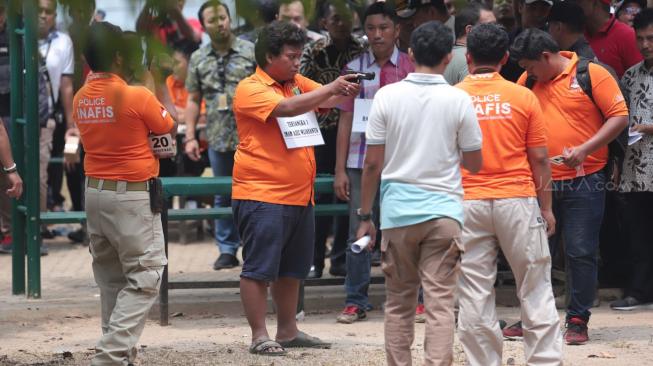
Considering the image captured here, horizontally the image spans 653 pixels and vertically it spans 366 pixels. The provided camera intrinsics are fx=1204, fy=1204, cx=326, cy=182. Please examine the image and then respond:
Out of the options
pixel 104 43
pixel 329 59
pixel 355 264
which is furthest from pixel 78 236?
pixel 104 43

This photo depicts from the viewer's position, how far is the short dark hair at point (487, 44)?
246 inches

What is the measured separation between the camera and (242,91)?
6914mm

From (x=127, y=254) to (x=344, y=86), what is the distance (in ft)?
4.88

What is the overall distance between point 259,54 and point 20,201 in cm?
321

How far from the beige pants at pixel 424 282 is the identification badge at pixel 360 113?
2249 millimetres

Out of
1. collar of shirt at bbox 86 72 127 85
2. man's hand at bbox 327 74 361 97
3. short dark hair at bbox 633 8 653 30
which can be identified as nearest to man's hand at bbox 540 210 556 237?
man's hand at bbox 327 74 361 97

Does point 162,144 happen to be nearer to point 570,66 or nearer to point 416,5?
point 570,66

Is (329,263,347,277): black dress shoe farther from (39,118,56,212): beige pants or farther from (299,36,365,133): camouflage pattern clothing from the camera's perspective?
(39,118,56,212): beige pants

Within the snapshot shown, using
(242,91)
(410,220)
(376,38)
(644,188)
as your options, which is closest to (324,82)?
(376,38)

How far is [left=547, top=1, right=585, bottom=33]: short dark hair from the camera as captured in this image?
7719 mm

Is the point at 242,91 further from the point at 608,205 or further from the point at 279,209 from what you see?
the point at 608,205

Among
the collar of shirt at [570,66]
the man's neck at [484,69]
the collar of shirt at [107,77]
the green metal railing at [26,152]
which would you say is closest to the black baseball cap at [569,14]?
the collar of shirt at [570,66]

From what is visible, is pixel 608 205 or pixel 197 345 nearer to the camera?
pixel 197 345

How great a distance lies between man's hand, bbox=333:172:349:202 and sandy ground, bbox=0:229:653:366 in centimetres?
89
